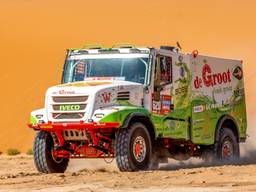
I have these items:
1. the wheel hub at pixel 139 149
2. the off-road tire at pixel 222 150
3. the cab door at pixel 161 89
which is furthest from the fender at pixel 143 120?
the off-road tire at pixel 222 150

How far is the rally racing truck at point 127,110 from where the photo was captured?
17359 millimetres

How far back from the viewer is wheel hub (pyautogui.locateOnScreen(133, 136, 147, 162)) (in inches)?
690

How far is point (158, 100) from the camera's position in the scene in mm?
18281

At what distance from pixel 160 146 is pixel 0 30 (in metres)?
36.9

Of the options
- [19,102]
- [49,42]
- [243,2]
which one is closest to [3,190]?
[19,102]

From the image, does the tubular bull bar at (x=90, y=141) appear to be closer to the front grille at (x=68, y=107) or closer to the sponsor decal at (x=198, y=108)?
the front grille at (x=68, y=107)

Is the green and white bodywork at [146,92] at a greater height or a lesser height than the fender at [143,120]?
greater

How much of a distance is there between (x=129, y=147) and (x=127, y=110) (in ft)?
2.32

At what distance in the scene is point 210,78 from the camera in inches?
814

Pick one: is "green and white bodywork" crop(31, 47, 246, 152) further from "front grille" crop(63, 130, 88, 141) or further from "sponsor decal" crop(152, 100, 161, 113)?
"front grille" crop(63, 130, 88, 141)

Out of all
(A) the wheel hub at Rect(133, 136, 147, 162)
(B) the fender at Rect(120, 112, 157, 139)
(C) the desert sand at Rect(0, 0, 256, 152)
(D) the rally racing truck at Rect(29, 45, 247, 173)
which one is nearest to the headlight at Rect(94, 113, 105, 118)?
(D) the rally racing truck at Rect(29, 45, 247, 173)

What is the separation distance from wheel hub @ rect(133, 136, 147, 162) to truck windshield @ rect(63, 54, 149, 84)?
1.21m

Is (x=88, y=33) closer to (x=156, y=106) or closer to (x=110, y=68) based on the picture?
(x=110, y=68)

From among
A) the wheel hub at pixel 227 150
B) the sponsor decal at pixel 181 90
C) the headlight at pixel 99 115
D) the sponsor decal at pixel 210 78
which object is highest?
the sponsor decal at pixel 210 78
